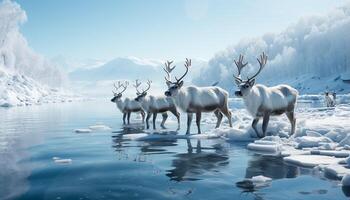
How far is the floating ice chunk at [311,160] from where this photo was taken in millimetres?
9009

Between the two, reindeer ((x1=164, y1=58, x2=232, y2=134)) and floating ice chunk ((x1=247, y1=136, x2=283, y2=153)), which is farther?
reindeer ((x1=164, y1=58, x2=232, y2=134))

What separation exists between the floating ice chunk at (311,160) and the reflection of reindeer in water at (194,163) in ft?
5.89

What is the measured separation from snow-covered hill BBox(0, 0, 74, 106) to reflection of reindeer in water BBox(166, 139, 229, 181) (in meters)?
91.3

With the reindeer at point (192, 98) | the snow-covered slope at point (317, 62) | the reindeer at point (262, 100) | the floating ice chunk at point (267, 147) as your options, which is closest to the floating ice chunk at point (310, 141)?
the floating ice chunk at point (267, 147)

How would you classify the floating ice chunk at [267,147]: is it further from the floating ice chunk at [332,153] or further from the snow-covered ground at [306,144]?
the floating ice chunk at [332,153]

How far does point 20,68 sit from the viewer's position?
15725cm

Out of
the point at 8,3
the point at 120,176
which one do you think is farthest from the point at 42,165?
the point at 8,3

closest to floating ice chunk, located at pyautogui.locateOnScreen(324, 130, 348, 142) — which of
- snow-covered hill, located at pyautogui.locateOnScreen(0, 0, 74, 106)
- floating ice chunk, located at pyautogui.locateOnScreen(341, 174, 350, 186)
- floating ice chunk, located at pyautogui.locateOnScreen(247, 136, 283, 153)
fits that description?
floating ice chunk, located at pyautogui.locateOnScreen(247, 136, 283, 153)

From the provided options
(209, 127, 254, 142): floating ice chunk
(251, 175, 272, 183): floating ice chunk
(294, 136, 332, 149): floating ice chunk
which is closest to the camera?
(251, 175, 272, 183): floating ice chunk

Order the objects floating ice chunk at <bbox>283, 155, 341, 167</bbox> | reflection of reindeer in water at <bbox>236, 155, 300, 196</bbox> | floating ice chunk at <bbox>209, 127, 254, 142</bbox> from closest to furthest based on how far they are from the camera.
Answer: reflection of reindeer in water at <bbox>236, 155, 300, 196</bbox> < floating ice chunk at <bbox>283, 155, 341, 167</bbox> < floating ice chunk at <bbox>209, 127, 254, 142</bbox>

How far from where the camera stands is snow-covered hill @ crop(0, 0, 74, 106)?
11612cm

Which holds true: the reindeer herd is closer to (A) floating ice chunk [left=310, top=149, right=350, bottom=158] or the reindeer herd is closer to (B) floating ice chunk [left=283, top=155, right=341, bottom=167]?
(A) floating ice chunk [left=310, top=149, right=350, bottom=158]

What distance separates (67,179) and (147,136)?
25.5ft

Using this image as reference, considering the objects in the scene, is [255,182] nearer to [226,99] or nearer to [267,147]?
[267,147]
